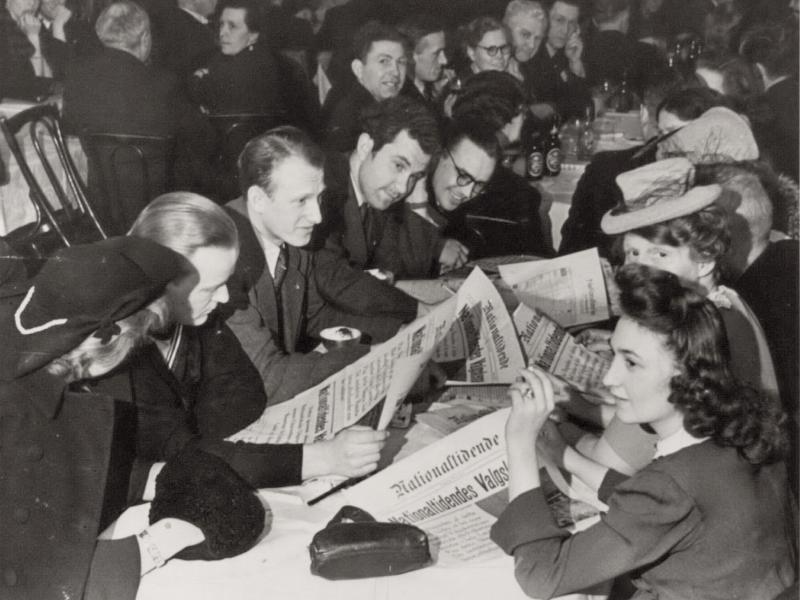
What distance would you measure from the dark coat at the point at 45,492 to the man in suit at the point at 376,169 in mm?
1176

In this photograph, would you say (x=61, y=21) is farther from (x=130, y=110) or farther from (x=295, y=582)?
(x=295, y=582)

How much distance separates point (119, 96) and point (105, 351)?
104 centimetres

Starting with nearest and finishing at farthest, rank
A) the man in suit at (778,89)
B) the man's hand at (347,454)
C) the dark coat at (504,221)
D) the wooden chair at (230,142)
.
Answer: the man's hand at (347,454) → the man in suit at (778,89) → the wooden chair at (230,142) → the dark coat at (504,221)

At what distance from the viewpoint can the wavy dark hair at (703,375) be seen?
3.65 ft

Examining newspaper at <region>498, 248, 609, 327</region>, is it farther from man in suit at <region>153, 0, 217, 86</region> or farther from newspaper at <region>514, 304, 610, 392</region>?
man in suit at <region>153, 0, 217, 86</region>

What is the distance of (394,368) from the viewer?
1256 millimetres

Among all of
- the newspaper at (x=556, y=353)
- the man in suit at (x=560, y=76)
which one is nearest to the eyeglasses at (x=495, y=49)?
the man in suit at (x=560, y=76)

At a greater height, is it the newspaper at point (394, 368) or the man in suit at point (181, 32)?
the man in suit at point (181, 32)

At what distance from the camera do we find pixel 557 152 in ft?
9.87

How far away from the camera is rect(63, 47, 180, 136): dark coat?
201cm

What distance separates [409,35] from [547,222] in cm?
72

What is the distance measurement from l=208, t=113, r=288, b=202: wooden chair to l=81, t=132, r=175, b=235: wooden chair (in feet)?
0.39

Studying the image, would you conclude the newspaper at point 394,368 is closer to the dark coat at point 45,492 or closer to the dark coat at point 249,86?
the dark coat at point 45,492

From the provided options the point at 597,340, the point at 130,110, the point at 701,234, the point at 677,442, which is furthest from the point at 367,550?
the point at 130,110
